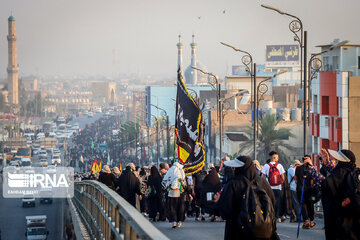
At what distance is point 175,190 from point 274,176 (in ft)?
5.89

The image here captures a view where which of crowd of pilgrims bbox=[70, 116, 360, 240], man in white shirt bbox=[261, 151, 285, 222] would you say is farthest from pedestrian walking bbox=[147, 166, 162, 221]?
man in white shirt bbox=[261, 151, 285, 222]

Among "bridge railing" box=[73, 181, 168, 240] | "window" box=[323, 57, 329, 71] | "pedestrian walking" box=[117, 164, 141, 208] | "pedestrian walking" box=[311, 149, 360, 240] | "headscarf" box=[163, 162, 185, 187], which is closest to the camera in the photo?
"bridge railing" box=[73, 181, 168, 240]

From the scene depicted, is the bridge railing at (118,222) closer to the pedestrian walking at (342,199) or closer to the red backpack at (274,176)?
the pedestrian walking at (342,199)

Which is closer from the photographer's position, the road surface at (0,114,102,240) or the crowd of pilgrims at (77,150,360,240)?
the crowd of pilgrims at (77,150,360,240)

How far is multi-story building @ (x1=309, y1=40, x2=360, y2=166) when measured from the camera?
38906 millimetres

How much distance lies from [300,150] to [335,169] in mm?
52469

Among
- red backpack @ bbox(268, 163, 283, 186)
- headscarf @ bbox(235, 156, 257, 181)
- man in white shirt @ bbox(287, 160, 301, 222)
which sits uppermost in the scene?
headscarf @ bbox(235, 156, 257, 181)

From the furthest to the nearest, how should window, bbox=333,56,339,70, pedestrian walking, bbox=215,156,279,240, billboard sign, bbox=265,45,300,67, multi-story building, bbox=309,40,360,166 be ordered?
billboard sign, bbox=265,45,300,67 → window, bbox=333,56,339,70 → multi-story building, bbox=309,40,360,166 → pedestrian walking, bbox=215,156,279,240

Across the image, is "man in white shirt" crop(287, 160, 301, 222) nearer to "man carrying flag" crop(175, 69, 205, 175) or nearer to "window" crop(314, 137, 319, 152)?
"man carrying flag" crop(175, 69, 205, 175)

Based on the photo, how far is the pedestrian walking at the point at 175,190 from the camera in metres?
16.1

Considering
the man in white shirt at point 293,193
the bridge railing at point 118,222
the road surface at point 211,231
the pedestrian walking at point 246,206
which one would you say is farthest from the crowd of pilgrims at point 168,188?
the pedestrian walking at point 246,206

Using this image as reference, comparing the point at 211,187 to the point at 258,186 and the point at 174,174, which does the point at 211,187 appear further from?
the point at 258,186

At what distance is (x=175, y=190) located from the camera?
16.3m

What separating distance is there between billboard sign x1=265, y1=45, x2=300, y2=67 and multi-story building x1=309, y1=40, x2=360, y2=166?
9043 centimetres
